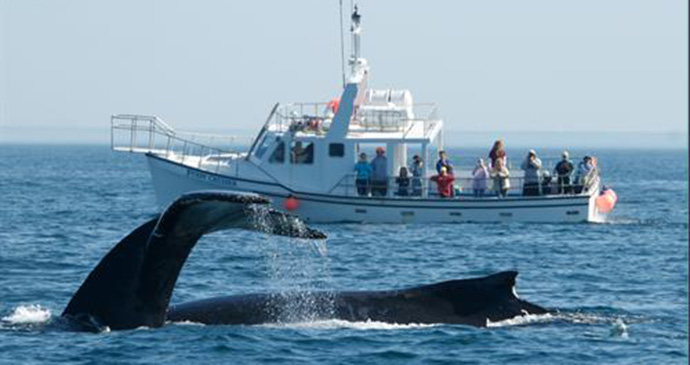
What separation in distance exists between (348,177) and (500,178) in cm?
332

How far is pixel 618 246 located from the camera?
86.2 ft

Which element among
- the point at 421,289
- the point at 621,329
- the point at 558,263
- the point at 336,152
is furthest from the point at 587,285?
the point at 336,152

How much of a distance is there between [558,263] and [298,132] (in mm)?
10220

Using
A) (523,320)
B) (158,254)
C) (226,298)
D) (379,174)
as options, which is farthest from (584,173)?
(158,254)

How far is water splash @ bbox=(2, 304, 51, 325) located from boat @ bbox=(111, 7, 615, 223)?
16346mm

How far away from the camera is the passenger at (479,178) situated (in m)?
30.7

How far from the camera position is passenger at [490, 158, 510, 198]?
30500 millimetres

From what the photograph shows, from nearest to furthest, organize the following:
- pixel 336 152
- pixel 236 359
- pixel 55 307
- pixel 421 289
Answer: pixel 236 359, pixel 421 289, pixel 55 307, pixel 336 152

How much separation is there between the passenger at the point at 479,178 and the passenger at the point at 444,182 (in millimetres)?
596

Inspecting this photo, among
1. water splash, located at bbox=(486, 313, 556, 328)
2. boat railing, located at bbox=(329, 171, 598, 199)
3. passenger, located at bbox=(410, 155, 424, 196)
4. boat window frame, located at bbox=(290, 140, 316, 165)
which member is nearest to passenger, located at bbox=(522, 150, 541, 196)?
boat railing, located at bbox=(329, 171, 598, 199)

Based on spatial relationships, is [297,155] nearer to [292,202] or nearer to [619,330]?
[292,202]

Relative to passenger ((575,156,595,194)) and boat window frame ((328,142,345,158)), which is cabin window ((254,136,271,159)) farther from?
passenger ((575,156,595,194))

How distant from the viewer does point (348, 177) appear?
31.2 m

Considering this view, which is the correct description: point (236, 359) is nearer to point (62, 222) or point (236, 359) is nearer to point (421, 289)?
point (421, 289)
